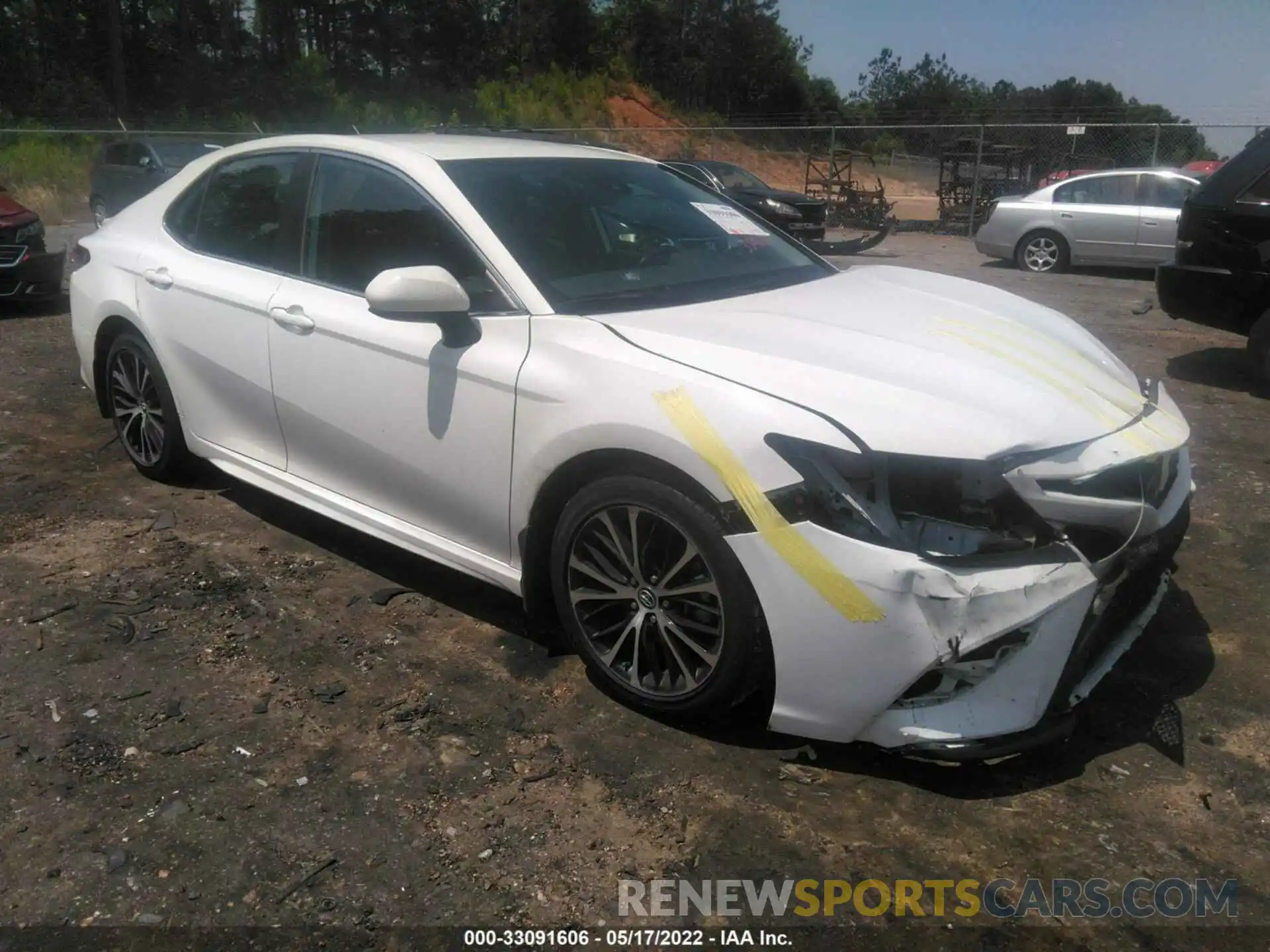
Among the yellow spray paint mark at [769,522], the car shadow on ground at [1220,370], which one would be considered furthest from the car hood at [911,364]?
the car shadow on ground at [1220,370]

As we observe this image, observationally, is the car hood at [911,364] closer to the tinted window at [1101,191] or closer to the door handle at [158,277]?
the door handle at [158,277]

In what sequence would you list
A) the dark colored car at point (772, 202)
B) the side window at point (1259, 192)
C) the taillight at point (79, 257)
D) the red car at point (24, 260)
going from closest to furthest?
the taillight at point (79, 257)
the side window at point (1259, 192)
the red car at point (24, 260)
the dark colored car at point (772, 202)

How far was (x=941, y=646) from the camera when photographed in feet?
7.89

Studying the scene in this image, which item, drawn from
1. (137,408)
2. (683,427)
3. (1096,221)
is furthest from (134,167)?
(683,427)

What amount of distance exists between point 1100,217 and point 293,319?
40.1 ft

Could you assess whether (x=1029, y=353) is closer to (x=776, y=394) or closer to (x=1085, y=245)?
(x=776, y=394)

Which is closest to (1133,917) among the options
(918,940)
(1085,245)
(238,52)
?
(918,940)

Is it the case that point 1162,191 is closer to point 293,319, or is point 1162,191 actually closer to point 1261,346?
point 1261,346

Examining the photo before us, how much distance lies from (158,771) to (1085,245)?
13.3 meters

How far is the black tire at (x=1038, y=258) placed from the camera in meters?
13.5

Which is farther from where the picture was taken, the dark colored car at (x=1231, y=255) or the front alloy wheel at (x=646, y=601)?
the dark colored car at (x=1231, y=255)

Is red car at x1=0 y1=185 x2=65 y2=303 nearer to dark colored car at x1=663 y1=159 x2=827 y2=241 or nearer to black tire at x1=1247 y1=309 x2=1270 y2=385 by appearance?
dark colored car at x1=663 y1=159 x2=827 y2=241

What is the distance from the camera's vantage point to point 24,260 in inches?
360

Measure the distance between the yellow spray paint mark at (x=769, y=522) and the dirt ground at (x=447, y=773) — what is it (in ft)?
1.92
